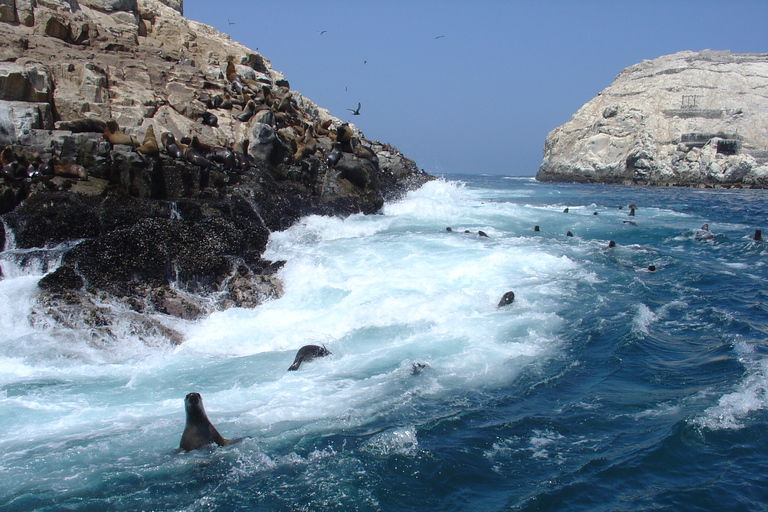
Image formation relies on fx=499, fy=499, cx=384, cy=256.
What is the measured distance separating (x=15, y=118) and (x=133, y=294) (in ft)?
21.6

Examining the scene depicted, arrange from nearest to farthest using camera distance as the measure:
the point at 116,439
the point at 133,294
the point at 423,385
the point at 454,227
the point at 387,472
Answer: the point at 387,472 → the point at 116,439 → the point at 423,385 → the point at 133,294 → the point at 454,227

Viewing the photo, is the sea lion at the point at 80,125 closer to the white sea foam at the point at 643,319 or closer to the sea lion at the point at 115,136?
the sea lion at the point at 115,136

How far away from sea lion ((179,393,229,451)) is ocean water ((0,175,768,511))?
→ 0.16 metres

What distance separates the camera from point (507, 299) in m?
10.7

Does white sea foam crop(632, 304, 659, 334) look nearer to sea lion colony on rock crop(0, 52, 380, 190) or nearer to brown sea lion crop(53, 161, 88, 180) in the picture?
sea lion colony on rock crop(0, 52, 380, 190)

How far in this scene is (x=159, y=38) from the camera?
2506 cm

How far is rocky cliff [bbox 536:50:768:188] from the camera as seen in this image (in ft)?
162

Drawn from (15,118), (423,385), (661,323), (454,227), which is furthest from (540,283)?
(15,118)

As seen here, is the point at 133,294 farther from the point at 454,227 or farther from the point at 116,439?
the point at 454,227

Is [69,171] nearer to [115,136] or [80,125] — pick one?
[115,136]

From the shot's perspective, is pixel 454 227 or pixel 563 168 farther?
pixel 563 168

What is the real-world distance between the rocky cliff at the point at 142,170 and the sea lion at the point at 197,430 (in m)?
4.23

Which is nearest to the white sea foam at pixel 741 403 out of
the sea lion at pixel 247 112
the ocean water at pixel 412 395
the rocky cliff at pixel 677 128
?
the ocean water at pixel 412 395

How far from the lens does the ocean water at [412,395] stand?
4699 mm
